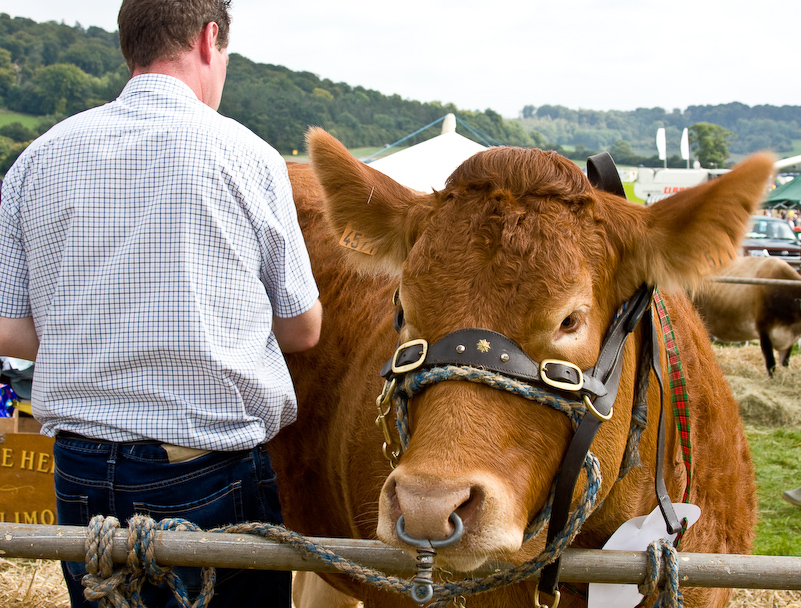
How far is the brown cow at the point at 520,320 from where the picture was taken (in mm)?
1298

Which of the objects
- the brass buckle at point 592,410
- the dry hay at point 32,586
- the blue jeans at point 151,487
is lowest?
the dry hay at point 32,586

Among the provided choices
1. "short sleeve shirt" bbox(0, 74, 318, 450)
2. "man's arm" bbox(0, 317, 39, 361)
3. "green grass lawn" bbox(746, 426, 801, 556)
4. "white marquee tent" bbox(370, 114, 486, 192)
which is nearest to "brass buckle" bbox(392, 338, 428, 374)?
"short sleeve shirt" bbox(0, 74, 318, 450)

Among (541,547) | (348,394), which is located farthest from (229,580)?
(541,547)

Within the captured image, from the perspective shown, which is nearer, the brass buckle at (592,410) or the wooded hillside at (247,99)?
the brass buckle at (592,410)

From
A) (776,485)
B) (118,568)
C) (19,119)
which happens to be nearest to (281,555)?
(118,568)

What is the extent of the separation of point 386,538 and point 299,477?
147 centimetres

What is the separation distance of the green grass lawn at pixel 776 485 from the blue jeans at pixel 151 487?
411 centimetres

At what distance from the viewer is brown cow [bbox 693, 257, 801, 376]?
33.2 ft

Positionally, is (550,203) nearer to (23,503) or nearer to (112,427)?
(112,427)

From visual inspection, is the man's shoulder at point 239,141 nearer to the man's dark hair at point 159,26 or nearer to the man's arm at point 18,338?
the man's dark hair at point 159,26

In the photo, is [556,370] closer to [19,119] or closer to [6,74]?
[19,119]

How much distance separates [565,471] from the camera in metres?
1.42

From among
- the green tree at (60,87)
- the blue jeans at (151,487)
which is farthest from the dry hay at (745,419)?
the green tree at (60,87)

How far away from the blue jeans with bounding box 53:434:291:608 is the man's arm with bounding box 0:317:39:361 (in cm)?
27
